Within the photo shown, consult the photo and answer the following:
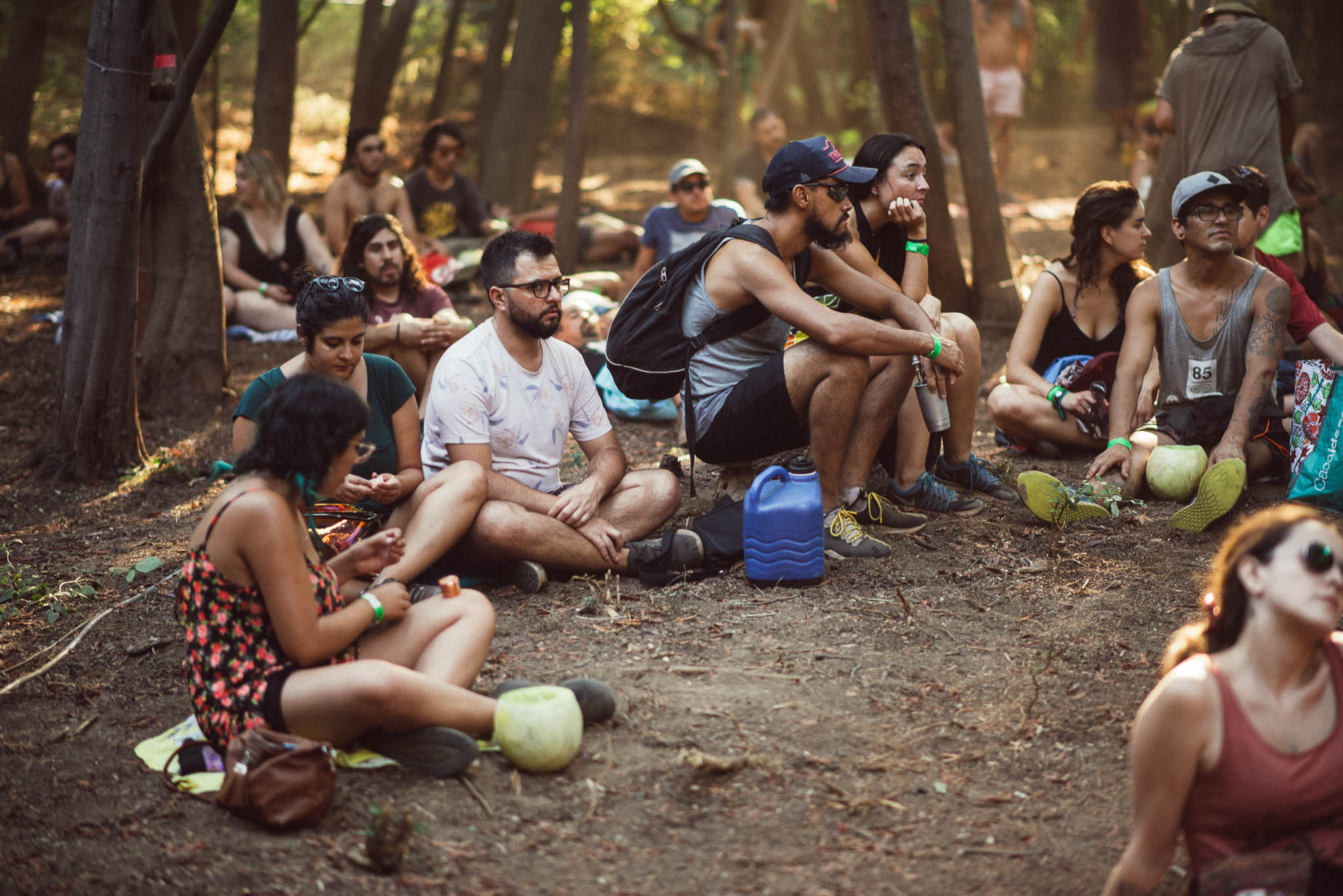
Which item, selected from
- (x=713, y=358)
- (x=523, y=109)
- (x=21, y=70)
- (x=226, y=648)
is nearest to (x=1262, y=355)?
(x=713, y=358)

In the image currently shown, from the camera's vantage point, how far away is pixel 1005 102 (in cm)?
1159

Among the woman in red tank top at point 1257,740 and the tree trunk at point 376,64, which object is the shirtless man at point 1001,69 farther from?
the woman in red tank top at point 1257,740

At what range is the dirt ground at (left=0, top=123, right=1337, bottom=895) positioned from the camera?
264 centimetres

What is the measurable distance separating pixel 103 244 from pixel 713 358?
322cm

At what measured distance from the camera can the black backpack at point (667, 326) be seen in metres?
4.65

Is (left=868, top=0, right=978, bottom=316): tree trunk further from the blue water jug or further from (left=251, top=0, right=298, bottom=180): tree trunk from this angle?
(left=251, top=0, right=298, bottom=180): tree trunk

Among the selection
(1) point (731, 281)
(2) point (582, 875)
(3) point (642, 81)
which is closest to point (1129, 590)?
(1) point (731, 281)

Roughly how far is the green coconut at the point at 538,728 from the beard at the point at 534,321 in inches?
65.9

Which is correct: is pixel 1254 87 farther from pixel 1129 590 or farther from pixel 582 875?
pixel 582 875

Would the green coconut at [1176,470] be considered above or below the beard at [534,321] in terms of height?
below

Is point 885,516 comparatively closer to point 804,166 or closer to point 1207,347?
point 804,166

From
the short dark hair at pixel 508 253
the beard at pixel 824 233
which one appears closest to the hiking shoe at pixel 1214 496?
the beard at pixel 824 233

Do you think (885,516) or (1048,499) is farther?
(885,516)

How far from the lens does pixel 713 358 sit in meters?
4.72
